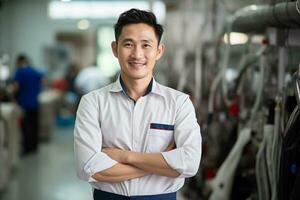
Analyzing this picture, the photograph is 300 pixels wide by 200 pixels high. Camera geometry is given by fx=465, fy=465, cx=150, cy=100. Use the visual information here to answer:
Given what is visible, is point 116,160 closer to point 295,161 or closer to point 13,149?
point 295,161

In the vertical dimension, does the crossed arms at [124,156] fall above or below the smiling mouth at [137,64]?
below

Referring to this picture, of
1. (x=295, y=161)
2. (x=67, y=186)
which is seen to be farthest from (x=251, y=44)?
(x=67, y=186)

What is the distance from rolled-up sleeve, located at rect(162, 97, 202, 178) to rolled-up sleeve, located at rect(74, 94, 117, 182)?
0.23m

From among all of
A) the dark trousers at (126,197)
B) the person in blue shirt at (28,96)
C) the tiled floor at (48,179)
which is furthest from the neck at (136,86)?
the person in blue shirt at (28,96)

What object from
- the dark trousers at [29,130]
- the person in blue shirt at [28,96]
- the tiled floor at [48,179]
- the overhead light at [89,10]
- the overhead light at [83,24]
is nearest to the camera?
the tiled floor at [48,179]

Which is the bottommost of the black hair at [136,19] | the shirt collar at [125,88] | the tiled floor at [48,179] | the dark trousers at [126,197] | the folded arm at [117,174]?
the tiled floor at [48,179]

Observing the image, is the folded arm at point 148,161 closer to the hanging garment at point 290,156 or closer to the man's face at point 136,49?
the man's face at point 136,49

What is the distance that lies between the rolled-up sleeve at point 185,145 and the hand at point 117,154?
0.15m

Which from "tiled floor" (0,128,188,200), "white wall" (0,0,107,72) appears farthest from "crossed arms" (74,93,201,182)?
"white wall" (0,0,107,72)

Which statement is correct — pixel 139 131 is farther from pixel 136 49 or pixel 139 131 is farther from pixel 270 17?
pixel 270 17

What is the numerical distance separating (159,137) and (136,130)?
93 millimetres

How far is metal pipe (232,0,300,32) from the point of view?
7.53 feet

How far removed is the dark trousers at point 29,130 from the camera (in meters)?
7.54

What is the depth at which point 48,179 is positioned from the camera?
5887 mm
